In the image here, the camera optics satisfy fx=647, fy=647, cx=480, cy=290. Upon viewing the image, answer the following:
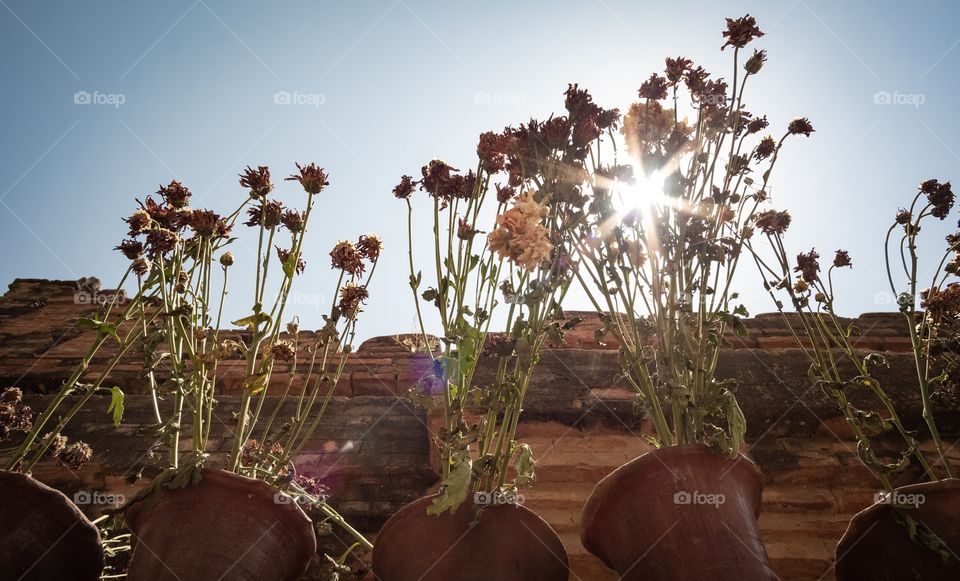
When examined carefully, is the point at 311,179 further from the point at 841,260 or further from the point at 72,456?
the point at 841,260

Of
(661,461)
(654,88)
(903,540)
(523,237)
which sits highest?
(654,88)

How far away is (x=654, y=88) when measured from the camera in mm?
2104

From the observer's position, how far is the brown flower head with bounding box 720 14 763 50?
2096 millimetres

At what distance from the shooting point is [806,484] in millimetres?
2893

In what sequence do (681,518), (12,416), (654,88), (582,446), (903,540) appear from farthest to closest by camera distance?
(582,446)
(12,416)
(654,88)
(903,540)
(681,518)

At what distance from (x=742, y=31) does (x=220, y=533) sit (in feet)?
7.12

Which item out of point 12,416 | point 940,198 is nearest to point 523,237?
point 940,198

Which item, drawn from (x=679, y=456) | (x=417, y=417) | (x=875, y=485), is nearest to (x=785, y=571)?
(x=875, y=485)

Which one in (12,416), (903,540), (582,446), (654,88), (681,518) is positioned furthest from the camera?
(582,446)

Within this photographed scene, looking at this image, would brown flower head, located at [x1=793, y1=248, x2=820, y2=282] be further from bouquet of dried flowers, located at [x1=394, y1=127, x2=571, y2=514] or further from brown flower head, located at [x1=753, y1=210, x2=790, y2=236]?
bouquet of dried flowers, located at [x1=394, y1=127, x2=571, y2=514]

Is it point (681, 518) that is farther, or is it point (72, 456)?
point (72, 456)

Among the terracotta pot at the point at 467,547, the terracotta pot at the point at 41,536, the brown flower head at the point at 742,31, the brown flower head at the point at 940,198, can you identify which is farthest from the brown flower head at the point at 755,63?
the terracotta pot at the point at 41,536

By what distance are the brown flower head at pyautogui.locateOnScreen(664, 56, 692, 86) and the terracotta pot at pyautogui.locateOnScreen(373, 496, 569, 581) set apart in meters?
1.45

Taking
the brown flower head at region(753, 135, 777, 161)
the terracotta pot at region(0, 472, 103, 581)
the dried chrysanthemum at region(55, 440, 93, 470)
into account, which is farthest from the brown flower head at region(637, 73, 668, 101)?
the dried chrysanthemum at region(55, 440, 93, 470)
